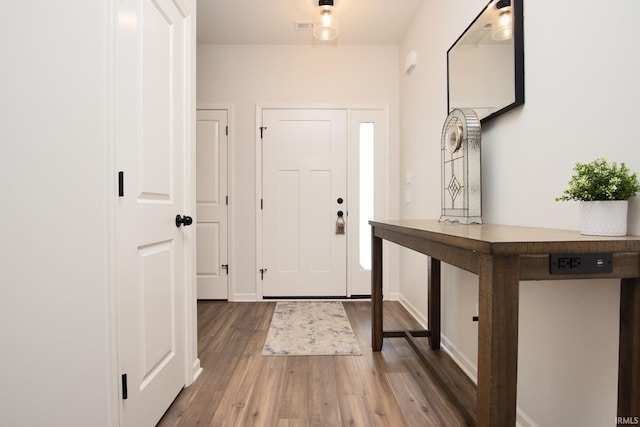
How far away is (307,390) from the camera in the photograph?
1683mm

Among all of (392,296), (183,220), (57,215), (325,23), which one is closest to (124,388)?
(57,215)

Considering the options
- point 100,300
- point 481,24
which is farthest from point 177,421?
point 481,24

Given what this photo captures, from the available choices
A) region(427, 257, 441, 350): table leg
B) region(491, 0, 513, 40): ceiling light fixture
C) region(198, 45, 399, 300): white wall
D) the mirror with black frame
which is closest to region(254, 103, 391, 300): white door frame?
region(198, 45, 399, 300): white wall

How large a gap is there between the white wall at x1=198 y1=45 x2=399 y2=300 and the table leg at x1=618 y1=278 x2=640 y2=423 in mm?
2557

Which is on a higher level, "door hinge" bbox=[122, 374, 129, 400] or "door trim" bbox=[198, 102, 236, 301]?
"door trim" bbox=[198, 102, 236, 301]

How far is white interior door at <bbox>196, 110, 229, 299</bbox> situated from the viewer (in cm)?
335

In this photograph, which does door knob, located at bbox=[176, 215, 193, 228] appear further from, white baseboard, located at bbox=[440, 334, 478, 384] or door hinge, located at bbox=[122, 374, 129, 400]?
white baseboard, located at bbox=[440, 334, 478, 384]

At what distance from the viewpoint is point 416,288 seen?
9.22 ft

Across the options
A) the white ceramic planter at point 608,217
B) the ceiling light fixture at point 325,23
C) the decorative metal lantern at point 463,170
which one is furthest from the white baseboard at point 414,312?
the ceiling light fixture at point 325,23

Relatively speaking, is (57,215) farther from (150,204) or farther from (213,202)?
(213,202)

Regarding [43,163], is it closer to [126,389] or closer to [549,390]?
[126,389]

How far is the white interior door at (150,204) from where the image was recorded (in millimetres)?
1163

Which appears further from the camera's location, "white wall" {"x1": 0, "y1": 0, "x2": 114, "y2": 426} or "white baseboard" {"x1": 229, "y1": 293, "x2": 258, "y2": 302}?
"white baseboard" {"x1": 229, "y1": 293, "x2": 258, "y2": 302}

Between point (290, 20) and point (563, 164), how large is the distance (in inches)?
104
